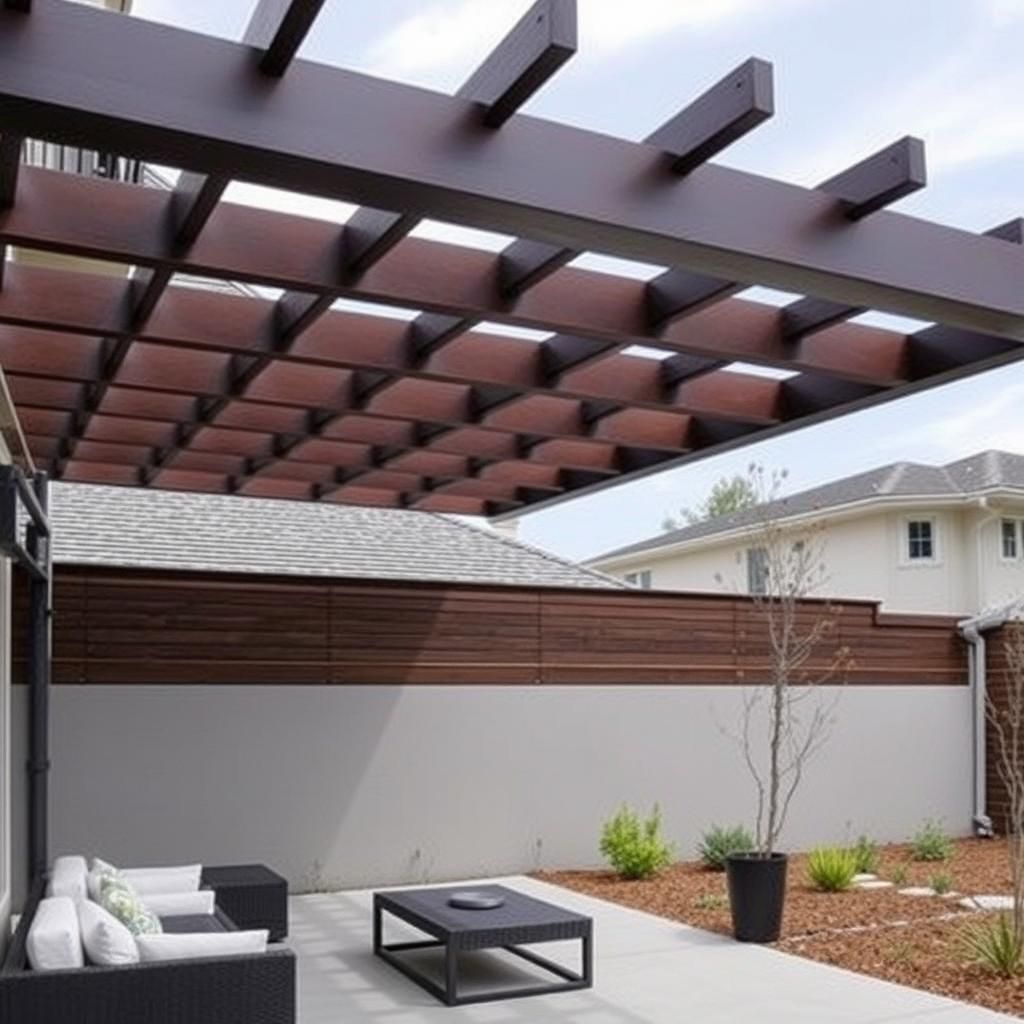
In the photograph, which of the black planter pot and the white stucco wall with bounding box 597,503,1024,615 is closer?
the black planter pot

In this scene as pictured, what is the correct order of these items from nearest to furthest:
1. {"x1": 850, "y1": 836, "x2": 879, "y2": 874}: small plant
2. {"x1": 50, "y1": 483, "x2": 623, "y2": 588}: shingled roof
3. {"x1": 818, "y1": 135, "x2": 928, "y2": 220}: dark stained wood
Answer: {"x1": 818, "y1": 135, "x2": 928, "y2": 220}: dark stained wood < {"x1": 850, "y1": 836, "x2": 879, "y2": 874}: small plant < {"x1": 50, "y1": 483, "x2": 623, "y2": 588}: shingled roof

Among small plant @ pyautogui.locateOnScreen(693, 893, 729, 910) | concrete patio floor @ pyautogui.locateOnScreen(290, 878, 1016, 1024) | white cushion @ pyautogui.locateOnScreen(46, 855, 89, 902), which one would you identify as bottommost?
small plant @ pyautogui.locateOnScreen(693, 893, 729, 910)

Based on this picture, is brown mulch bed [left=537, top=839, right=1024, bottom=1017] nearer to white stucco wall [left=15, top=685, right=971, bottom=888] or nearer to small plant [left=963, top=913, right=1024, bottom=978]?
small plant [left=963, top=913, right=1024, bottom=978]

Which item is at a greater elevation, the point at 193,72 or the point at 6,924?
the point at 193,72

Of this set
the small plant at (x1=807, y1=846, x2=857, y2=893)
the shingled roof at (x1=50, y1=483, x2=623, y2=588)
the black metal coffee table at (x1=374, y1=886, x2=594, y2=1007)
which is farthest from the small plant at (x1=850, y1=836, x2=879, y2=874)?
the shingled roof at (x1=50, y1=483, x2=623, y2=588)

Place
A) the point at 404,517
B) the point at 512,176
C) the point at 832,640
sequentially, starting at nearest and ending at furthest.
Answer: the point at 512,176 < the point at 832,640 < the point at 404,517

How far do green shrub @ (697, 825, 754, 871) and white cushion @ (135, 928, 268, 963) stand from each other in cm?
586

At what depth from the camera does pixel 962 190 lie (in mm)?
5000

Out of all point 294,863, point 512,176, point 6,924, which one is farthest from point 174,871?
point 512,176

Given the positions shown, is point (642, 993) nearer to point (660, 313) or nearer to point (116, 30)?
point (660, 313)

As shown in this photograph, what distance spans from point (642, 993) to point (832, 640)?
6.40 meters

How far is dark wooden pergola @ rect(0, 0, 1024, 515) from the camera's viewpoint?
10.4 feet

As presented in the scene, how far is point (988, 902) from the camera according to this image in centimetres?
905

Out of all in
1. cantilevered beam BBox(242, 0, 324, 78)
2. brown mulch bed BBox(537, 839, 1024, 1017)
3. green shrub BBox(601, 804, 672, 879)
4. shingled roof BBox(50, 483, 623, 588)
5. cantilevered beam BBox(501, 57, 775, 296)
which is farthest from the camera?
shingled roof BBox(50, 483, 623, 588)
